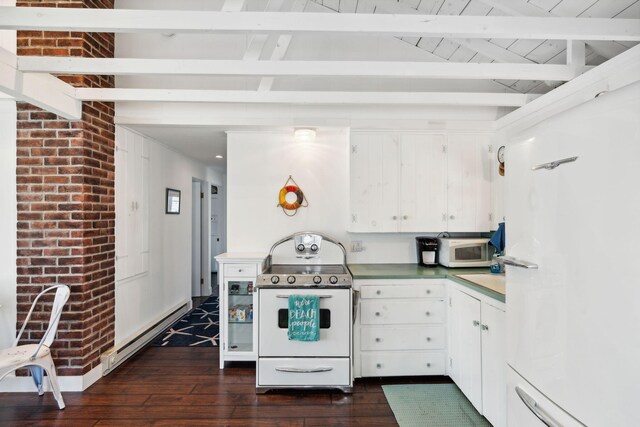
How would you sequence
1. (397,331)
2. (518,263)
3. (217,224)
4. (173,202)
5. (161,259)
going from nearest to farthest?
(518,263)
(397,331)
(161,259)
(173,202)
(217,224)

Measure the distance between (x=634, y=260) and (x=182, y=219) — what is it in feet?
16.0

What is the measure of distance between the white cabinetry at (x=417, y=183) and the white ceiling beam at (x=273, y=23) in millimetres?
1600

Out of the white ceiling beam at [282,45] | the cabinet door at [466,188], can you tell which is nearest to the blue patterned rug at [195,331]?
the white ceiling beam at [282,45]

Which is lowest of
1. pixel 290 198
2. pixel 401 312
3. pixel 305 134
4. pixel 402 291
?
pixel 401 312

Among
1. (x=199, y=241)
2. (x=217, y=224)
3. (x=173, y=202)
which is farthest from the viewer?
(x=217, y=224)

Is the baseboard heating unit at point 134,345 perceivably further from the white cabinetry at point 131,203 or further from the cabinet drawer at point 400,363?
the cabinet drawer at point 400,363

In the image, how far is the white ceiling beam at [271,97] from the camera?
8.14ft

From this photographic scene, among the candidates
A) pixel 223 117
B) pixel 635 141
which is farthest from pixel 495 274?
pixel 223 117

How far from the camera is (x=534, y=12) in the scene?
214 centimetres

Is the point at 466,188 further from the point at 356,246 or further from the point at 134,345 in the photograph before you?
the point at 134,345

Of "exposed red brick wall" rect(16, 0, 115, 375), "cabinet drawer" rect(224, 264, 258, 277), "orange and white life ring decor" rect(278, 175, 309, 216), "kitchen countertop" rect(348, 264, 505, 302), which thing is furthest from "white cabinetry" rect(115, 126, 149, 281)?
"kitchen countertop" rect(348, 264, 505, 302)

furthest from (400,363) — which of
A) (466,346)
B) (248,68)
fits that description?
(248,68)

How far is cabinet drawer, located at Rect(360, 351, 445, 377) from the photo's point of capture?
2791mm

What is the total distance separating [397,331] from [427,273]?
22.9 inches
